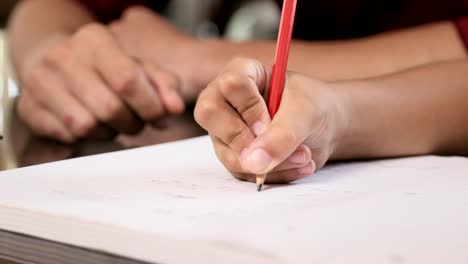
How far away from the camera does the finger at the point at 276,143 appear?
1.31ft

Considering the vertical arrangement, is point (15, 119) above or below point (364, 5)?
below

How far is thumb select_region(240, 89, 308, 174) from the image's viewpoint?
15.7 inches

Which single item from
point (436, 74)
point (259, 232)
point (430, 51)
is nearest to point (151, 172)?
point (259, 232)

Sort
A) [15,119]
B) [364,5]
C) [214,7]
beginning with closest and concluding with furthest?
[15,119] → [364,5] → [214,7]

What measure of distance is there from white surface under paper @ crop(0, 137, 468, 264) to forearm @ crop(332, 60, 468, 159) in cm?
4

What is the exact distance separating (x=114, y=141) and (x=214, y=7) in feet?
3.01

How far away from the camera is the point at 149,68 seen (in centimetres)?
75

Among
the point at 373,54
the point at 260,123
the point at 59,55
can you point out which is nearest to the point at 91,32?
the point at 59,55

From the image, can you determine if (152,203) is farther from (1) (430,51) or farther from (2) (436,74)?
(1) (430,51)

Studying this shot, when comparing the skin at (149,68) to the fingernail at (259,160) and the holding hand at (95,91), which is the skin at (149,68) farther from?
the fingernail at (259,160)

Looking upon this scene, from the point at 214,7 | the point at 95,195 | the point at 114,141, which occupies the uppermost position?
the point at 95,195

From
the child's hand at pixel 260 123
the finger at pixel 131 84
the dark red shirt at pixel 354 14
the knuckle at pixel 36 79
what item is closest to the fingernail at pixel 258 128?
the child's hand at pixel 260 123

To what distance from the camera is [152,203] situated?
363 millimetres

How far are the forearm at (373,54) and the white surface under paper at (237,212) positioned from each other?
0.85ft
